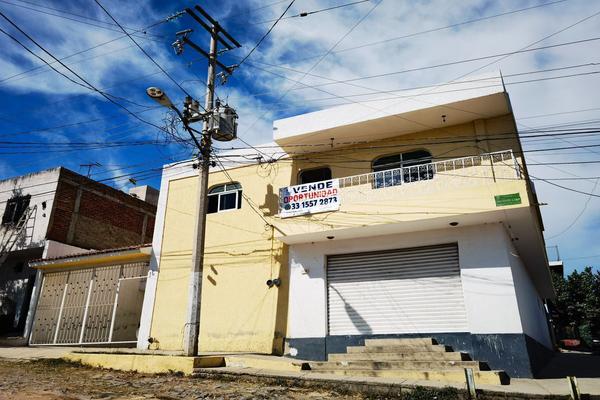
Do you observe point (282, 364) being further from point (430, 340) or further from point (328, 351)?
point (430, 340)

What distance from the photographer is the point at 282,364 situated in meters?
10.2

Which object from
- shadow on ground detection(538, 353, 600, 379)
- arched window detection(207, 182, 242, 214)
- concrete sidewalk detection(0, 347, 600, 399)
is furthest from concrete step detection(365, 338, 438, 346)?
arched window detection(207, 182, 242, 214)

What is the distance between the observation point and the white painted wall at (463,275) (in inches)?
405

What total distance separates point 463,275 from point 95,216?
1770 cm

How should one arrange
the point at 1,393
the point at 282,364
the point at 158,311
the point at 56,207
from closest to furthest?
the point at 1,393, the point at 282,364, the point at 158,311, the point at 56,207

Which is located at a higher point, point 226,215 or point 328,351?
point 226,215

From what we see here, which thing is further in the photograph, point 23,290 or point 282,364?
point 23,290

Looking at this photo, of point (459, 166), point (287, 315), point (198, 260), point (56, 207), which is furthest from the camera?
point (56, 207)

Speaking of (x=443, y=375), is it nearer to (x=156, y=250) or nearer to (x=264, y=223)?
(x=264, y=223)

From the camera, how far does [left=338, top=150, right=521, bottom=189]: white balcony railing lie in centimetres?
1088

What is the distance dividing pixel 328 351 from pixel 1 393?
7707 mm

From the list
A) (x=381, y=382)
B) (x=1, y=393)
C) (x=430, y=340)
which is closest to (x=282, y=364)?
(x=381, y=382)

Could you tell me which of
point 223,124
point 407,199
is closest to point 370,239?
point 407,199

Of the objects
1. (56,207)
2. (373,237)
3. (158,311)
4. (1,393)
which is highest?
(56,207)
